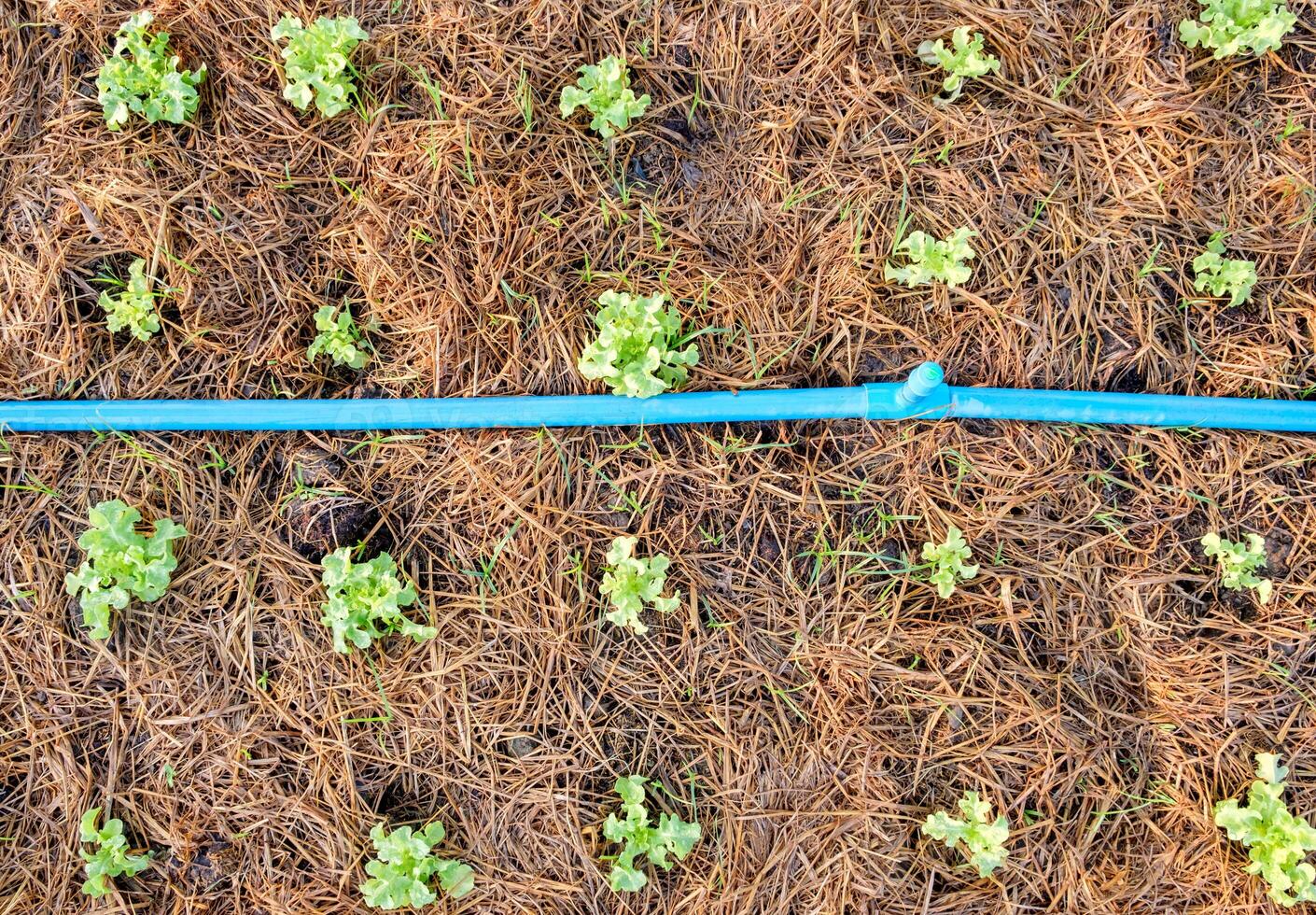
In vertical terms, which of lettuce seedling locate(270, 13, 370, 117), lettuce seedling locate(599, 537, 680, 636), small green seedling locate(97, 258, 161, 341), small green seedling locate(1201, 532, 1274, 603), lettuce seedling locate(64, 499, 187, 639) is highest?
lettuce seedling locate(270, 13, 370, 117)

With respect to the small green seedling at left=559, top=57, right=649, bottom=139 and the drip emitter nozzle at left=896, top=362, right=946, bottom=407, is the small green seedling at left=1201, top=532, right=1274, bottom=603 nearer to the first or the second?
the drip emitter nozzle at left=896, top=362, right=946, bottom=407

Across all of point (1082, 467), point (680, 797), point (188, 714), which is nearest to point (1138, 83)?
point (1082, 467)

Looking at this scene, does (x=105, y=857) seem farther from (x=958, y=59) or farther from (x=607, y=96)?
(x=958, y=59)

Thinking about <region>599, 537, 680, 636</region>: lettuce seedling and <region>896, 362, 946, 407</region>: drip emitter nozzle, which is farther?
<region>599, 537, 680, 636</region>: lettuce seedling

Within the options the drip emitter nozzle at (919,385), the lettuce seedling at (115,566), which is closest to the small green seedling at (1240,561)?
the drip emitter nozzle at (919,385)

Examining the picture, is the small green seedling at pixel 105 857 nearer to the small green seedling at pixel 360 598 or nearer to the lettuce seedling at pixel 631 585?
the small green seedling at pixel 360 598

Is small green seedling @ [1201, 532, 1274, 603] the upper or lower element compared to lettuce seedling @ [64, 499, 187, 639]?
lower

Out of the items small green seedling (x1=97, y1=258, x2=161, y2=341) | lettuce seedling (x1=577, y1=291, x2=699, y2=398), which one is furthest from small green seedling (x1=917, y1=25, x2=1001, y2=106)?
small green seedling (x1=97, y1=258, x2=161, y2=341)
